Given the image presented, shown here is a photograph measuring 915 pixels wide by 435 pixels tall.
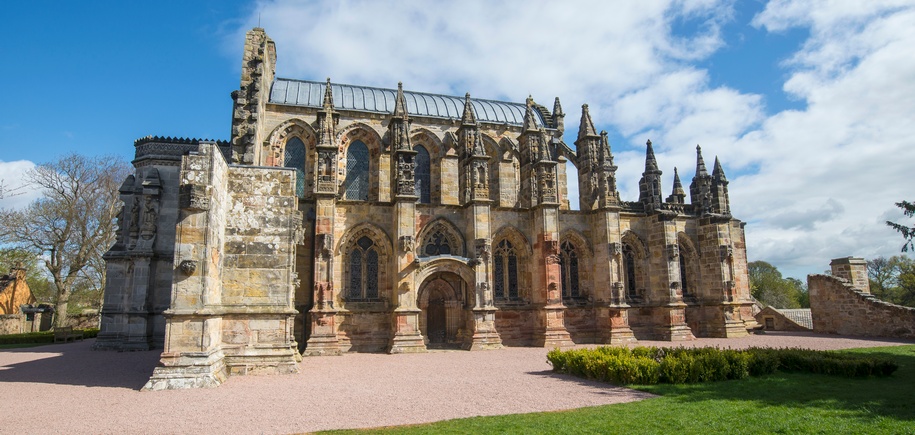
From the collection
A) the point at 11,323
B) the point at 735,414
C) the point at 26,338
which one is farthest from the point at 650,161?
the point at 11,323

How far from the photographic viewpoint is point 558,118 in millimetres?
33469

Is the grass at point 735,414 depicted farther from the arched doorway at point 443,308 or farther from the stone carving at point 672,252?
the stone carving at point 672,252

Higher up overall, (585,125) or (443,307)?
(585,125)

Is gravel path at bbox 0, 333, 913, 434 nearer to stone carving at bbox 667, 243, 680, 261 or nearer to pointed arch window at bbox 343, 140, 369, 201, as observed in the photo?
pointed arch window at bbox 343, 140, 369, 201

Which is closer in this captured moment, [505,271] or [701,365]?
[701,365]

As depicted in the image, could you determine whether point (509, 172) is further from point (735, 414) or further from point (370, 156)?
point (735, 414)

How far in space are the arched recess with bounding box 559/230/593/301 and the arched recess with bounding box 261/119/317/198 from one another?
12567mm

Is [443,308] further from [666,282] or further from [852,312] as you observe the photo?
A: [852,312]

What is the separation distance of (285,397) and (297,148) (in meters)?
18.1

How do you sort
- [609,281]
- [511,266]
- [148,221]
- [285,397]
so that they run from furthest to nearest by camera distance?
[511,266] → [609,281] → [148,221] → [285,397]

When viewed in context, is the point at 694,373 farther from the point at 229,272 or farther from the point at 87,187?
the point at 87,187

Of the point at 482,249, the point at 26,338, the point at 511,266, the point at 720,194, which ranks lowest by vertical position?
the point at 26,338

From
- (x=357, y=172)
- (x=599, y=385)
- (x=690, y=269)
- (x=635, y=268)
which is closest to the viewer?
(x=599, y=385)

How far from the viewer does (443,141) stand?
28922 mm
